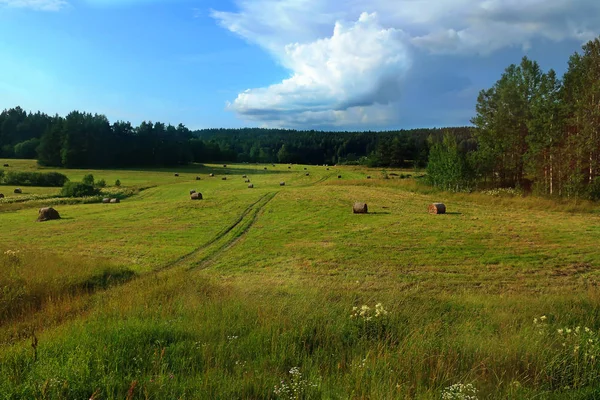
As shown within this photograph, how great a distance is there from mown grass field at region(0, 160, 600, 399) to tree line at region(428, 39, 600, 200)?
16885 millimetres

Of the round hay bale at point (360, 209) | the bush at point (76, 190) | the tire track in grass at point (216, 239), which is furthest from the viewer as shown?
the bush at point (76, 190)

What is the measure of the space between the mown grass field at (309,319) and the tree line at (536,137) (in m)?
16.9

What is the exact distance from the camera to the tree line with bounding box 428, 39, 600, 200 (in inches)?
1357

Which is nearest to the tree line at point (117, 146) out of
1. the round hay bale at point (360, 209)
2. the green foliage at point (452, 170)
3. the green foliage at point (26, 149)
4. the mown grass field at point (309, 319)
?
the green foliage at point (26, 149)

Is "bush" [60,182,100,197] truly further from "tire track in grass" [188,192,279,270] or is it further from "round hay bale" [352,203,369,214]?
"round hay bale" [352,203,369,214]

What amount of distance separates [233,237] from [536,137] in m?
34.0

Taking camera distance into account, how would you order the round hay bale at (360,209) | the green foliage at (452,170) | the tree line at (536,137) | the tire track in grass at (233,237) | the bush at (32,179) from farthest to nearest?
the bush at (32,179) < the green foliage at (452,170) < the tree line at (536,137) < the round hay bale at (360,209) < the tire track in grass at (233,237)

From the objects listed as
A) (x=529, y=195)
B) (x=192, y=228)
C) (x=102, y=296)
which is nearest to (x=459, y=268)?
(x=102, y=296)

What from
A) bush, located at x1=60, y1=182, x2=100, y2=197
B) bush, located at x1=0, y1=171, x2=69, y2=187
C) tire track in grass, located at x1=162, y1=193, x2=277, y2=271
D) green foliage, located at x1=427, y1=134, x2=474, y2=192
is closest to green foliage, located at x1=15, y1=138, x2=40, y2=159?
bush, located at x1=0, y1=171, x2=69, y2=187

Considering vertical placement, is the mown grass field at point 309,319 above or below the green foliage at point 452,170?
below

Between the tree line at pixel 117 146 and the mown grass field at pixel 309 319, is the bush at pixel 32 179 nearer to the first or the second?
the tree line at pixel 117 146

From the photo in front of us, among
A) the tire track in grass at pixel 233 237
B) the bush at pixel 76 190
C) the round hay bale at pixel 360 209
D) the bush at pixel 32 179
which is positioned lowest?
the tire track in grass at pixel 233 237

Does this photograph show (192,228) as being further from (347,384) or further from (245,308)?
(347,384)

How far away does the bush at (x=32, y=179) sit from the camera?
6475cm
